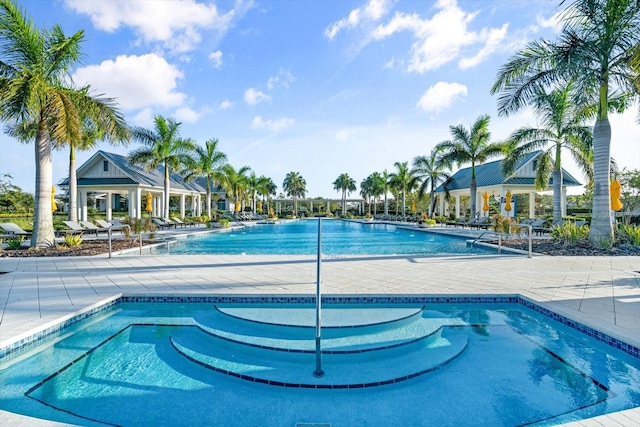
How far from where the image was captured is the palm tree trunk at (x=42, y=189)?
436 inches

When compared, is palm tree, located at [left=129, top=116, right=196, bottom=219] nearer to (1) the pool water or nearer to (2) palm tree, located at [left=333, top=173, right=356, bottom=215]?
(1) the pool water

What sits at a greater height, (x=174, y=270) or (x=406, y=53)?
(x=406, y=53)

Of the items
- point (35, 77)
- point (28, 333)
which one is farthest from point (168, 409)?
point (35, 77)

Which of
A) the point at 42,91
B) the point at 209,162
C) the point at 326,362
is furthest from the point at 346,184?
the point at 326,362

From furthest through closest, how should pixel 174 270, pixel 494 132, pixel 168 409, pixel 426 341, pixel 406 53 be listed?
pixel 494 132 → pixel 406 53 → pixel 174 270 → pixel 426 341 → pixel 168 409

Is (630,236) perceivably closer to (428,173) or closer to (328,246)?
(328,246)

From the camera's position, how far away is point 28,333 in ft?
13.7

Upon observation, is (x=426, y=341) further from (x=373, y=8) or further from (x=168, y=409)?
(x=373, y=8)

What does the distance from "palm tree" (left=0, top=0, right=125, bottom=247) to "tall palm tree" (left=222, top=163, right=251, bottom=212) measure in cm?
1939

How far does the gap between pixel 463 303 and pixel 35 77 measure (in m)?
11.8

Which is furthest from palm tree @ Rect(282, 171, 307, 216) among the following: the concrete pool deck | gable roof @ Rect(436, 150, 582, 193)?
the concrete pool deck

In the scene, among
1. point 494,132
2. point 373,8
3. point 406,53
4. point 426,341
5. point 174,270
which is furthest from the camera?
point 494,132

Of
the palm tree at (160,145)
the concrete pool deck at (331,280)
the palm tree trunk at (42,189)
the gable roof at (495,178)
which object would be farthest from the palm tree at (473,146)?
the palm tree trunk at (42,189)

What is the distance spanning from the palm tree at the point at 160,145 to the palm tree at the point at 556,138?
19770 mm
